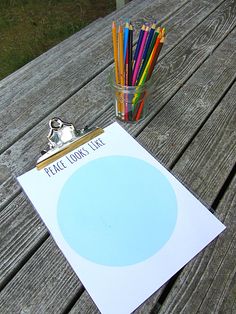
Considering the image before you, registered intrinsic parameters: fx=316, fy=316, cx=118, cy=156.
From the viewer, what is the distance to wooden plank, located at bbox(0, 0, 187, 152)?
2.33 ft

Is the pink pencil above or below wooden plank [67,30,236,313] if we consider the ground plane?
above

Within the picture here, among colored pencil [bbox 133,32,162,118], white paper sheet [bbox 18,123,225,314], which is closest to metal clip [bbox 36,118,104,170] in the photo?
white paper sheet [bbox 18,123,225,314]

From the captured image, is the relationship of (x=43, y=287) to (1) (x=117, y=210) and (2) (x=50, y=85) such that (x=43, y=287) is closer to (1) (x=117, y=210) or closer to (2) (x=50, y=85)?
(1) (x=117, y=210)

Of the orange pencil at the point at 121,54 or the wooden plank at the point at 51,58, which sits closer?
the orange pencil at the point at 121,54

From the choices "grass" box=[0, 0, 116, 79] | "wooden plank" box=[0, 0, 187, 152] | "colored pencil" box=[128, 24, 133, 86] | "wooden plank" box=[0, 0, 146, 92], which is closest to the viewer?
"colored pencil" box=[128, 24, 133, 86]

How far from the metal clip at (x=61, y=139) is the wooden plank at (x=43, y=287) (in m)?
0.20

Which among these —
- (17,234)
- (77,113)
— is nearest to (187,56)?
(77,113)

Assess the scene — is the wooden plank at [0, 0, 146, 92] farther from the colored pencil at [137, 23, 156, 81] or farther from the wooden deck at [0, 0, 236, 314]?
the colored pencil at [137, 23, 156, 81]

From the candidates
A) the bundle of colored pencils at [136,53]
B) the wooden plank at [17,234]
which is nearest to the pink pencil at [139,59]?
the bundle of colored pencils at [136,53]

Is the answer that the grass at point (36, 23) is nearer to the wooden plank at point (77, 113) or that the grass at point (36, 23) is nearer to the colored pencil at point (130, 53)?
the wooden plank at point (77, 113)

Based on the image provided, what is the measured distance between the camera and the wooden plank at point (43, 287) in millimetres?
442

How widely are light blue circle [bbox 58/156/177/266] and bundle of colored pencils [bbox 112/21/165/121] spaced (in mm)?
157

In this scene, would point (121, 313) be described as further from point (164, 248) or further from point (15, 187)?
point (15, 187)

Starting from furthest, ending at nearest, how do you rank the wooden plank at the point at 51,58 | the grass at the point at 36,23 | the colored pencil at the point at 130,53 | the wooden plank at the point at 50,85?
the grass at the point at 36,23
the wooden plank at the point at 51,58
the wooden plank at the point at 50,85
the colored pencil at the point at 130,53
